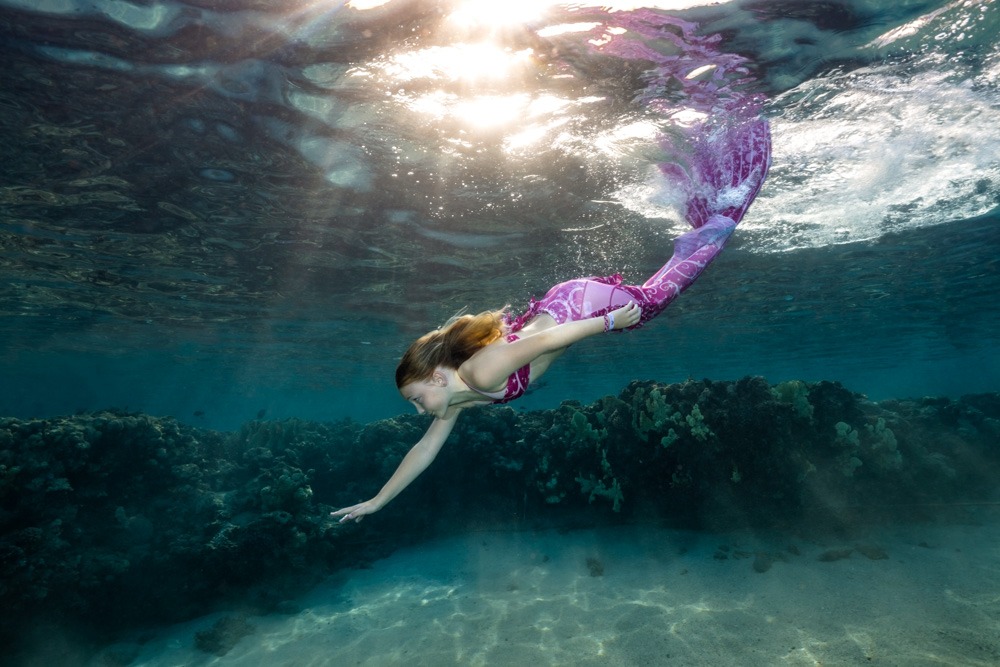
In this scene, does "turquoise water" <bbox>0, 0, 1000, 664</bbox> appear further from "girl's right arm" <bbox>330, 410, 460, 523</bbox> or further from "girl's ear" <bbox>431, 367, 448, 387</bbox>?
"girl's right arm" <bbox>330, 410, 460, 523</bbox>

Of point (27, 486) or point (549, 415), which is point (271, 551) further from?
point (549, 415)

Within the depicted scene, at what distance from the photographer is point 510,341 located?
156 inches

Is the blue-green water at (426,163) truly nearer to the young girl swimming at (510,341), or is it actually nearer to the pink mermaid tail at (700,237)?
the pink mermaid tail at (700,237)

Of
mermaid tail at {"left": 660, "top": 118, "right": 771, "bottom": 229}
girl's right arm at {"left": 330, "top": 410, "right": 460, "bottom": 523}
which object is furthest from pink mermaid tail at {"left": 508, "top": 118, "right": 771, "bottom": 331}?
girl's right arm at {"left": 330, "top": 410, "right": 460, "bottom": 523}

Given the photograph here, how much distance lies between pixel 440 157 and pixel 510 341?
7.04m

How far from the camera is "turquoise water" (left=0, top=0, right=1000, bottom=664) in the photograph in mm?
6707

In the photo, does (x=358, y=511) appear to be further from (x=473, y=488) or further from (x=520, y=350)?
(x=473, y=488)

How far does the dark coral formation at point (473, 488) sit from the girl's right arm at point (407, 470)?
6.85 metres

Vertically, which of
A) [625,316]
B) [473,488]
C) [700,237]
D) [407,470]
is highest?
[700,237]

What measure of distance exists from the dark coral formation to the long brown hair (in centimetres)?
753

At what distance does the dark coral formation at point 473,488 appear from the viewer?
943cm

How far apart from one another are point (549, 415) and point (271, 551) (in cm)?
748

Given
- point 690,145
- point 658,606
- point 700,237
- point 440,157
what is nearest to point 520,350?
point 700,237

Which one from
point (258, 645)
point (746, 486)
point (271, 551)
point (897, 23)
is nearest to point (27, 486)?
point (271, 551)
